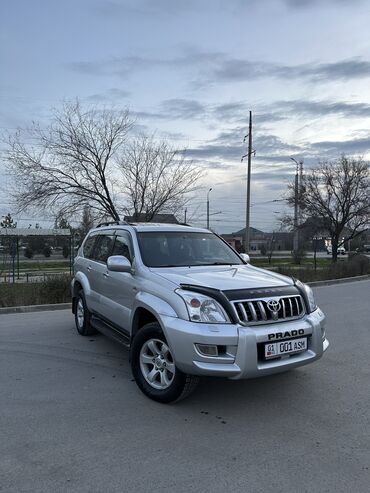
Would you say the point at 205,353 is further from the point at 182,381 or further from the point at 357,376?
the point at 357,376

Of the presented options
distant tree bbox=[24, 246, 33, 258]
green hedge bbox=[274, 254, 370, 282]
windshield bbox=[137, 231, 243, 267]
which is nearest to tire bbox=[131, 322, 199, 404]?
windshield bbox=[137, 231, 243, 267]

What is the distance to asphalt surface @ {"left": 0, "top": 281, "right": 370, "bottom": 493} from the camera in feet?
10.1

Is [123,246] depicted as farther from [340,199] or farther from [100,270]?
[340,199]

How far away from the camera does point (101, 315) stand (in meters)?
6.24

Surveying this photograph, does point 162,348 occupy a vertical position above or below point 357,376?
above

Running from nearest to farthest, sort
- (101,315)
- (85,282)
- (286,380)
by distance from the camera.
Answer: (286,380) < (101,315) < (85,282)

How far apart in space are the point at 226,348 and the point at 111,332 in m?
2.22

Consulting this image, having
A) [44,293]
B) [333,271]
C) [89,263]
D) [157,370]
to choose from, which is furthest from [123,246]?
[333,271]

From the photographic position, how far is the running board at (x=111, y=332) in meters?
5.32

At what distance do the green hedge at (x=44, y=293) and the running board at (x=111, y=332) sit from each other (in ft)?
16.4

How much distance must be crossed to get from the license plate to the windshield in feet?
5.20

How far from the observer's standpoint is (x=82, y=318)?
7340mm

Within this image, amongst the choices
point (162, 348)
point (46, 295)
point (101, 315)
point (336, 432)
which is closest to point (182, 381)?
point (162, 348)

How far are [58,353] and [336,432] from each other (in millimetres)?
3966
